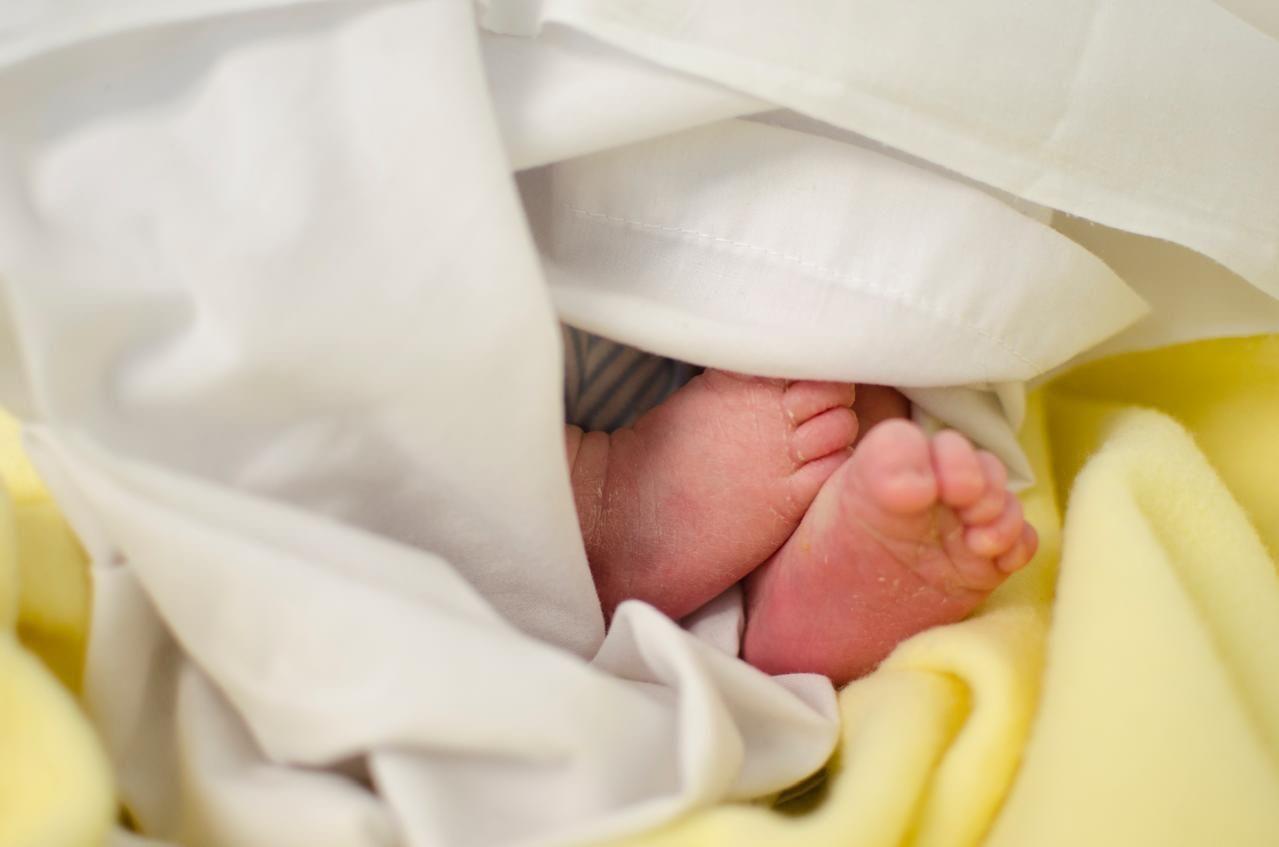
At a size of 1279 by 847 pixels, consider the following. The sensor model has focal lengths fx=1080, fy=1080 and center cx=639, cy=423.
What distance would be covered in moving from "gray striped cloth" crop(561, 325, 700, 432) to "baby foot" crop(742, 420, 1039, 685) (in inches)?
7.0

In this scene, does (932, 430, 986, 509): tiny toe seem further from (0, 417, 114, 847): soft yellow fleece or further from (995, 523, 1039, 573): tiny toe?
(0, 417, 114, 847): soft yellow fleece

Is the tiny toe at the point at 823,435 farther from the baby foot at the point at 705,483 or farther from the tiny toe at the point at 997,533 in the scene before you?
the tiny toe at the point at 997,533

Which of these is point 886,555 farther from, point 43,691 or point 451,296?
point 43,691

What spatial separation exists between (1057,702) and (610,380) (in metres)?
0.34

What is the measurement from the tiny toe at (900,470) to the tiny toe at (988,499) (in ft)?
0.06

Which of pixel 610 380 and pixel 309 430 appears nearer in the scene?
pixel 309 430

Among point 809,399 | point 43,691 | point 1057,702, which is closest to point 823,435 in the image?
point 809,399

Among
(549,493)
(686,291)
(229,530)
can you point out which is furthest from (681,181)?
(229,530)

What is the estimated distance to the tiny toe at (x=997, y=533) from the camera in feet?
1.56

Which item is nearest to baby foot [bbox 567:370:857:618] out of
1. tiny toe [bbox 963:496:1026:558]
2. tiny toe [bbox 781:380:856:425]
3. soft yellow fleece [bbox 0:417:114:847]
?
tiny toe [bbox 781:380:856:425]

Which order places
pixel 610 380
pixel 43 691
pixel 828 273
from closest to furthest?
pixel 43 691 < pixel 828 273 < pixel 610 380

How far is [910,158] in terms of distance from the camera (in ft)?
1.82

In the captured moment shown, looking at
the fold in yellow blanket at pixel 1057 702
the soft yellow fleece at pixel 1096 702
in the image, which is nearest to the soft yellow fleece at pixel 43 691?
the fold in yellow blanket at pixel 1057 702

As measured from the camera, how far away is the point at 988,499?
47 centimetres
